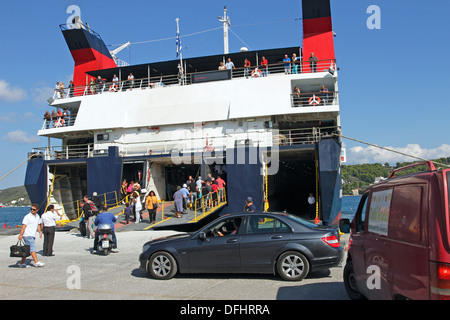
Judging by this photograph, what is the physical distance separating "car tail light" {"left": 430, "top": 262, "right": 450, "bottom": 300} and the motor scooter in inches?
361

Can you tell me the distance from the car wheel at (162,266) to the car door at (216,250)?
0.38 metres

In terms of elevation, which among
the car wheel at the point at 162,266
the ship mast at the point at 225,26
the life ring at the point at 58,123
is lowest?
the car wheel at the point at 162,266

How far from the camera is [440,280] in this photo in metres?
3.42

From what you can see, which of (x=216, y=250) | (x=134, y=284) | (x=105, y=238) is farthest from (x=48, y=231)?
(x=216, y=250)

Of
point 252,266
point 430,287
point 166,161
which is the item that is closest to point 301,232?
point 252,266

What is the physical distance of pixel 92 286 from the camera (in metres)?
7.25

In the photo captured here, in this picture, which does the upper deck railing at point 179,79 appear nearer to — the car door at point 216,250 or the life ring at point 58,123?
the life ring at point 58,123

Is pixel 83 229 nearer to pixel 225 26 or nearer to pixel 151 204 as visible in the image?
pixel 151 204

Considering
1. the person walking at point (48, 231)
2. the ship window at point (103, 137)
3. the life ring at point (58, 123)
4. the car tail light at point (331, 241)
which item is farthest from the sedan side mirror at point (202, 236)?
the life ring at point (58, 123)

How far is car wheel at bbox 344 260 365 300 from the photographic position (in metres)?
5.74

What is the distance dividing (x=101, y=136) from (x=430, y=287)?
66.0 ft

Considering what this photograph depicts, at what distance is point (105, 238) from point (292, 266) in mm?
5993

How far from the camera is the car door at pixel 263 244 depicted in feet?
24.1
